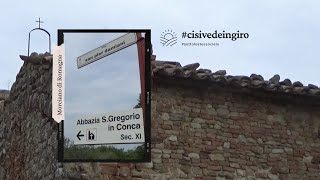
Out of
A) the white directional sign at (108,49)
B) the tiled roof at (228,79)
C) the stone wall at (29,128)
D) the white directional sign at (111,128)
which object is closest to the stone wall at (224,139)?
the tiled roof at (228,79)

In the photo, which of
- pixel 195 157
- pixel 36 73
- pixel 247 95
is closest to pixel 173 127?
pixel 195 157

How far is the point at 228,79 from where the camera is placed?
24.0ft

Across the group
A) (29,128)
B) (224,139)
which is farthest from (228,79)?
(29,128)

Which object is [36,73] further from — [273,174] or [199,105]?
[273,174]

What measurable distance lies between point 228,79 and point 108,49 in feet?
4.94

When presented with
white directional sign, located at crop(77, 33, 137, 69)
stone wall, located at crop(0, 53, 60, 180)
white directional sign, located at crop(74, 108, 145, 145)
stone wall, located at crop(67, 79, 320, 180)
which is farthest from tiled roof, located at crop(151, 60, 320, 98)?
stone wall, located at crop(0, 53, 60, 180)

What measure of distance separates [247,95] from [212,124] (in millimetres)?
568

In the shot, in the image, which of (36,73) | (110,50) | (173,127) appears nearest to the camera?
(110,50)

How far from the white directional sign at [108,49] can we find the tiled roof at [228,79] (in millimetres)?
633

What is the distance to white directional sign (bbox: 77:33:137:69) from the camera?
641cm

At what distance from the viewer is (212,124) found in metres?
7.39

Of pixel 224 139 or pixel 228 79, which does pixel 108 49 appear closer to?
pixel 228 79

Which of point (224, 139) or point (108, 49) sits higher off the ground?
point (108, 49)

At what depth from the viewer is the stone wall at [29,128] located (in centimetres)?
723
